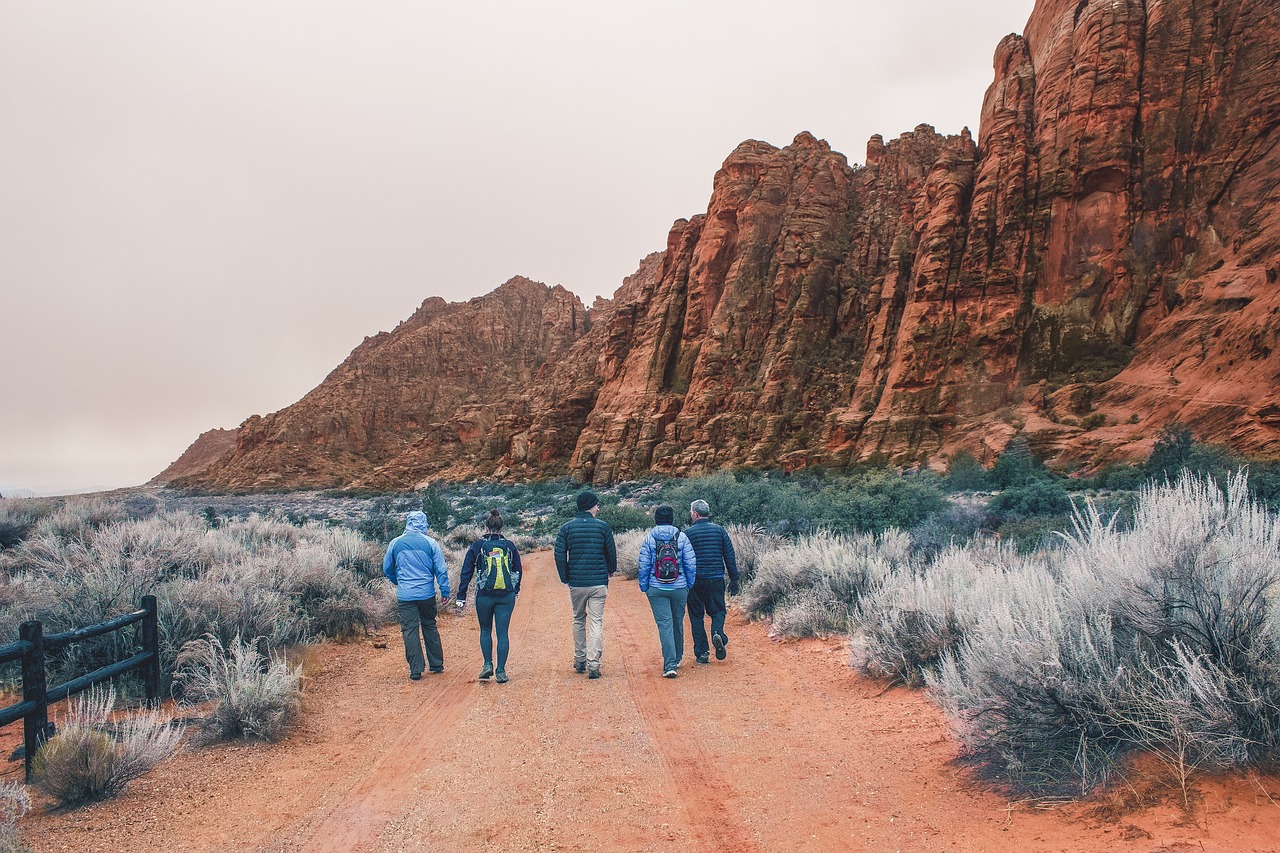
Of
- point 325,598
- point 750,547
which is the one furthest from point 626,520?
point 325,598

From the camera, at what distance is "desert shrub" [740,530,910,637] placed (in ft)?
27.8

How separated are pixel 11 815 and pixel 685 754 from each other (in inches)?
158

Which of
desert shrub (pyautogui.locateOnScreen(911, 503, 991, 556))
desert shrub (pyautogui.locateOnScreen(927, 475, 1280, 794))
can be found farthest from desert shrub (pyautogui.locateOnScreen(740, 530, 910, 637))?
desert shrub (pyautogui.locateOnScreen(927, 475, 1280, 794))

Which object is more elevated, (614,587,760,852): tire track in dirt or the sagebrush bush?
the sagebrush bush

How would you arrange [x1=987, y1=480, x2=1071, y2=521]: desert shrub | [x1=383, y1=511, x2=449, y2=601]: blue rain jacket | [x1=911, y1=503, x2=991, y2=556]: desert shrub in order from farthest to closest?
1. [x1=987, y1=480, x2=1071, y2=521]: desert shrub
2. [x1=911, y1=503, x2=991, y2=556]: desert shrub
3. [x1=383, y1=511, x2=449, y2=601]: blue rain jacket

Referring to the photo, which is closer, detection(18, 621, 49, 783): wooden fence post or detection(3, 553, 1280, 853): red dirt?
detection(3, 553, 1280, 853): red dirt

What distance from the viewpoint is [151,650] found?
5.97 m

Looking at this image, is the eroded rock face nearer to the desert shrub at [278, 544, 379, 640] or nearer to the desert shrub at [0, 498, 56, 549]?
the desert shrub at [0, 498, 56, 549]

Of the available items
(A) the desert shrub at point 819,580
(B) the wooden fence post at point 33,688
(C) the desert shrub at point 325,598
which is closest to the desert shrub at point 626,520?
(A) the desert shrub at point 819,580

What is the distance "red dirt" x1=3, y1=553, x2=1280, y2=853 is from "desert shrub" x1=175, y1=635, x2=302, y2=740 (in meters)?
0.20

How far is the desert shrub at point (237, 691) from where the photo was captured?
5.37 meters

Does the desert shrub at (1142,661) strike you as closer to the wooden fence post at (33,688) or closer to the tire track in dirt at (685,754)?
the tire track in dirt at (685,754)

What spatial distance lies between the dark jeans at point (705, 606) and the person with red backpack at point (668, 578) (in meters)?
0.42

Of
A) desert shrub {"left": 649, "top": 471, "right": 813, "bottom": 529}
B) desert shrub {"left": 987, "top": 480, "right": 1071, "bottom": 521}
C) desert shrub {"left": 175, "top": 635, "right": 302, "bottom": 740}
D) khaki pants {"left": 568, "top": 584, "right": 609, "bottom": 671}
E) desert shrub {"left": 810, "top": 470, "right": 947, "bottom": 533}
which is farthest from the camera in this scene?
desert shrub {"left": 649, "top": 471, "right": 813, "bottom": 529}
